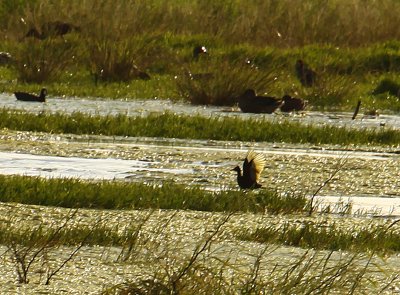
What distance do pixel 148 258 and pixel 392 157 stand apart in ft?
20.4

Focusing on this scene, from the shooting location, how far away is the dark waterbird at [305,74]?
58.2 feet

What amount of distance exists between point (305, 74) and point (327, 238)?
1111 cm

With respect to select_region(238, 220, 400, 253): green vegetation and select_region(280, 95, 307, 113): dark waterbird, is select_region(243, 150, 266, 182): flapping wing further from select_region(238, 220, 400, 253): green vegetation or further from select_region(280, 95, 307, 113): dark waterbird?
select_region(280, 95, 307, 113): dark waterbird

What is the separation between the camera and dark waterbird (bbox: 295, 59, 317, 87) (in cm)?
1773

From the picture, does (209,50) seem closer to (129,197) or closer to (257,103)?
(257,103)

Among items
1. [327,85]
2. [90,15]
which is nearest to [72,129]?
[327,85]

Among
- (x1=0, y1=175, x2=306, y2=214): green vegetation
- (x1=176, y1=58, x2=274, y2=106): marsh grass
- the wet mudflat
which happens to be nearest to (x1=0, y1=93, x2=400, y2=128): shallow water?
the wet mudflat

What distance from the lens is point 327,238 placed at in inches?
271

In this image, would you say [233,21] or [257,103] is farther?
[233,21]

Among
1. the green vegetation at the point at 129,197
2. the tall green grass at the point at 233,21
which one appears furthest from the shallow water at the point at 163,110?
the green vegetation at the point at 129,197

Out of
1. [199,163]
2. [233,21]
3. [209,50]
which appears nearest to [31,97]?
[199,163]

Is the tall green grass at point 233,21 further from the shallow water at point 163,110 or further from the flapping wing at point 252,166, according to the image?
the flapping wing at point 252,166

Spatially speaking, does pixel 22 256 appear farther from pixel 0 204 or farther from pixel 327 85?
pixel 327 85

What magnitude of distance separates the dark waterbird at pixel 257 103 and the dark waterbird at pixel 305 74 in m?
2.89
